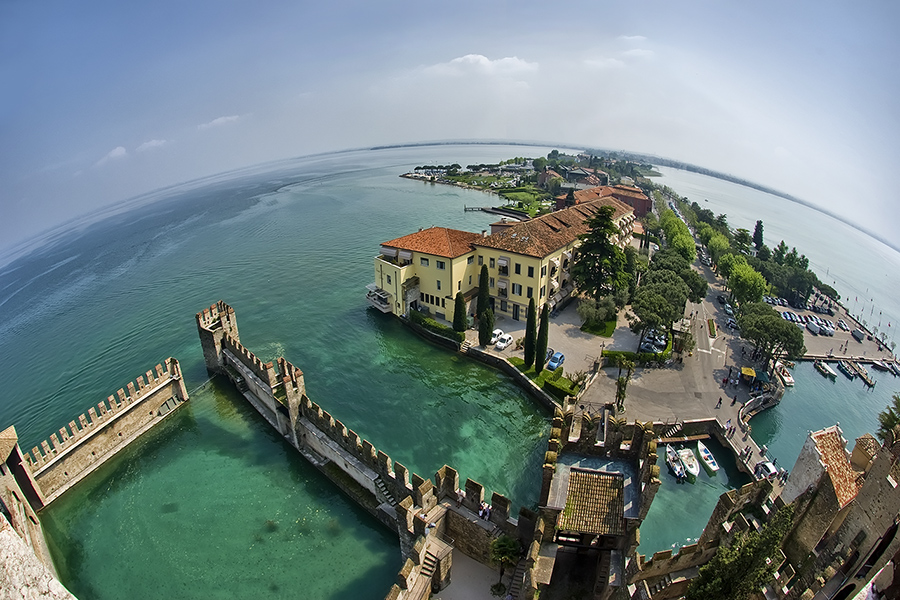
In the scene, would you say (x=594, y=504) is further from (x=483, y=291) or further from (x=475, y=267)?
(x=475, y=267)

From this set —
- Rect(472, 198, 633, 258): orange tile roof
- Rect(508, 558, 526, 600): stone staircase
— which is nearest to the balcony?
Rect(472, 198, 633, 258): orange tile roof

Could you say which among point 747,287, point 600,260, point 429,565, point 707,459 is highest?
point 600,260

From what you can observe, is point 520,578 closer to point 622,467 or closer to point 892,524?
point 622,467

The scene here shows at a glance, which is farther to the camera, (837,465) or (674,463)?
(674,463)

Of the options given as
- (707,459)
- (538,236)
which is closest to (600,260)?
(538,236)

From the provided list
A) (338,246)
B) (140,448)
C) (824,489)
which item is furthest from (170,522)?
(338,246)

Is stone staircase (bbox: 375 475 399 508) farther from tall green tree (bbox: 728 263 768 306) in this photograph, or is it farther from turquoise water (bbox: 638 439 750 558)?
tall green tree (bbox: 728 263 768 306)
